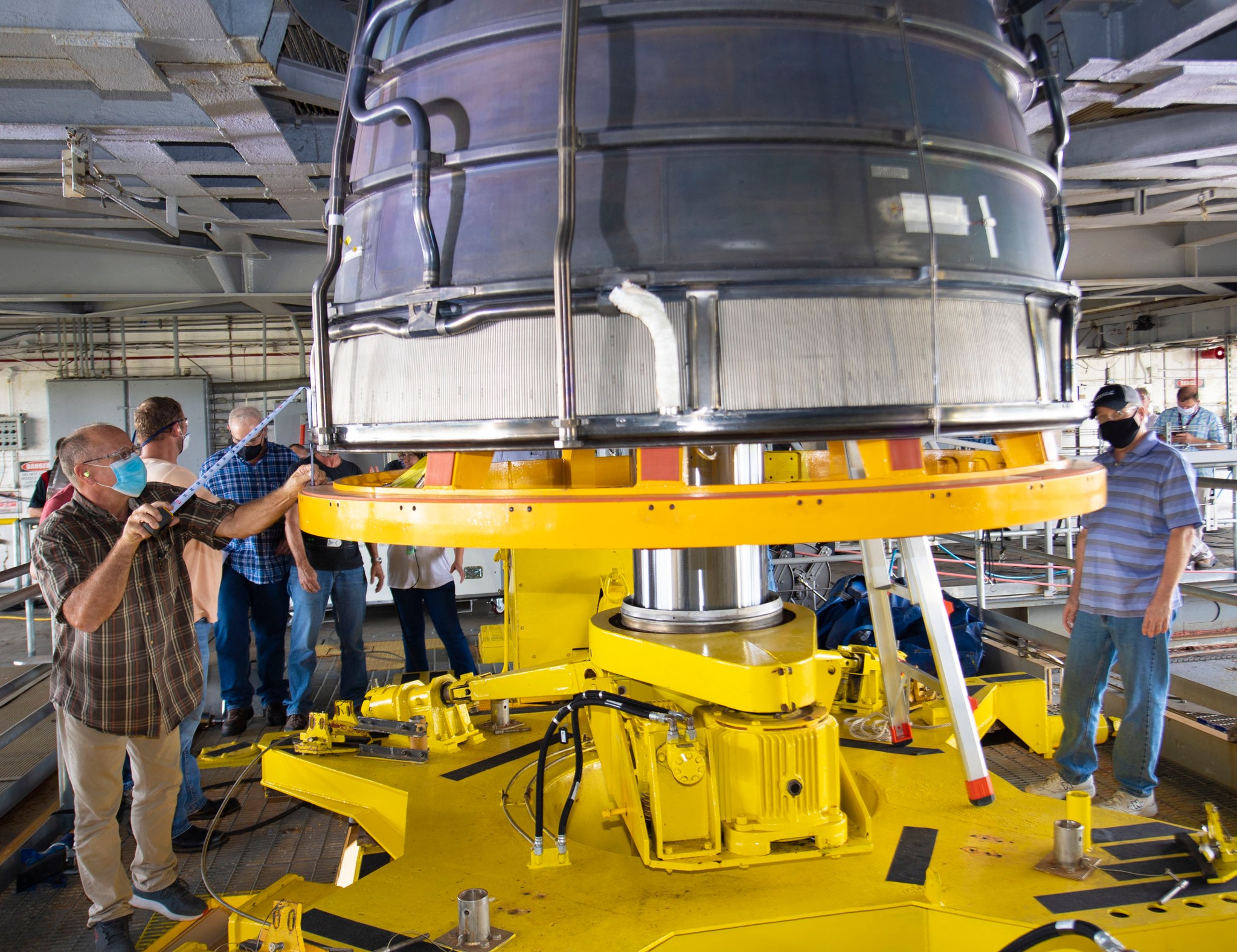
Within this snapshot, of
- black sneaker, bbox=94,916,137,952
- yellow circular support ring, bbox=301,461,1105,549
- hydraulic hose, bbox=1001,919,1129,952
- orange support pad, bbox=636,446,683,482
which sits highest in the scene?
orange support pad, bbox=636,446,683,482

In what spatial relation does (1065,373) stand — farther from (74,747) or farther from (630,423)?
(74,747)

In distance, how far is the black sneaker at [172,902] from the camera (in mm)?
3869

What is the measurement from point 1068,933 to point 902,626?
15.7 ft

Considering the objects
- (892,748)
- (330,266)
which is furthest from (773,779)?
(330,266)

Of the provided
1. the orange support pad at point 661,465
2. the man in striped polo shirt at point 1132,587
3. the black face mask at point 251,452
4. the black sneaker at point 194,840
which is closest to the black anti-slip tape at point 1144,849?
the man in striped polo shirt at point 1132,587

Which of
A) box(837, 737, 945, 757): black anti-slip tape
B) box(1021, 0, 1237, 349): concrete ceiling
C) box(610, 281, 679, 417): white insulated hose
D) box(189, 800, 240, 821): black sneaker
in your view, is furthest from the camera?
box(189, 800, 240, 821): black sneaker

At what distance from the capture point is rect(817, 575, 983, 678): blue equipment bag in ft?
21.9

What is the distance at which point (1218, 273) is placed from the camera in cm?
1039

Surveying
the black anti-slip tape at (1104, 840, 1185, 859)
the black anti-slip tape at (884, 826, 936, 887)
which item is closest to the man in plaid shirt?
the black anti-slip tape at (884, 826, 936, 887)

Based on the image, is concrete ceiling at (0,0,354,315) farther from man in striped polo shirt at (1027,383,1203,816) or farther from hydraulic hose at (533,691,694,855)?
man in striped polo shirt at (1027,383,1203,816)

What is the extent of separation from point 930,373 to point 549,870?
7.34ft

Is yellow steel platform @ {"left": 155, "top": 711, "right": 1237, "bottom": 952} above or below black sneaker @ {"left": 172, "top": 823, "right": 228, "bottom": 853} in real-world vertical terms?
above

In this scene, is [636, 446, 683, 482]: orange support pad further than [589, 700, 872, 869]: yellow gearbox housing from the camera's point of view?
No

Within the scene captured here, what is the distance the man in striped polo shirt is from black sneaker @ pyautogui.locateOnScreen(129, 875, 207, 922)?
3941 millimetres
